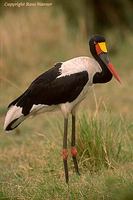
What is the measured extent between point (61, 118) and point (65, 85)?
94.7 inches

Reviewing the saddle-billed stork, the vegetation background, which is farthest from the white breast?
the vegetation background

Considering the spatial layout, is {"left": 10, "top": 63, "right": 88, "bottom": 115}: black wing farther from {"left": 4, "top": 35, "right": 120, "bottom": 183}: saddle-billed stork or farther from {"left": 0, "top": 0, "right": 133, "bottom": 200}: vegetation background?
{"left": 0, "top": 0, "right": 133, "bottom": 200}: vegetation background

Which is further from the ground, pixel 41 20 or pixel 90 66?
pixel 41 20

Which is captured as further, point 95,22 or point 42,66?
point 42,66

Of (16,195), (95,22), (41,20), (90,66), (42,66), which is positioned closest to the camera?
(95,22)

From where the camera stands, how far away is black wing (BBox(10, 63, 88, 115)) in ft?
12.6

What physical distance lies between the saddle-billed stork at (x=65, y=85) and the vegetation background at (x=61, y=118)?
480 millimetres

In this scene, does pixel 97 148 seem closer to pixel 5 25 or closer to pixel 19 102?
pixel 19 102

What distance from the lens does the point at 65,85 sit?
384 cm

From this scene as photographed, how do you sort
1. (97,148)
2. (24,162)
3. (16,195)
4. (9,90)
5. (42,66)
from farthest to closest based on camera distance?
(42,66)
(9,90)
(24,162)
(97,148)
(16,195)

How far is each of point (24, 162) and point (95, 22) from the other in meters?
4.22

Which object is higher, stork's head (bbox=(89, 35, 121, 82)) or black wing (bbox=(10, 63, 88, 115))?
stork's head (bbox=(89, 35, 121, 82))

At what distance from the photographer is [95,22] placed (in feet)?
3.44

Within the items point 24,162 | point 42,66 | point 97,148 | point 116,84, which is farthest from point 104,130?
point 42,66
